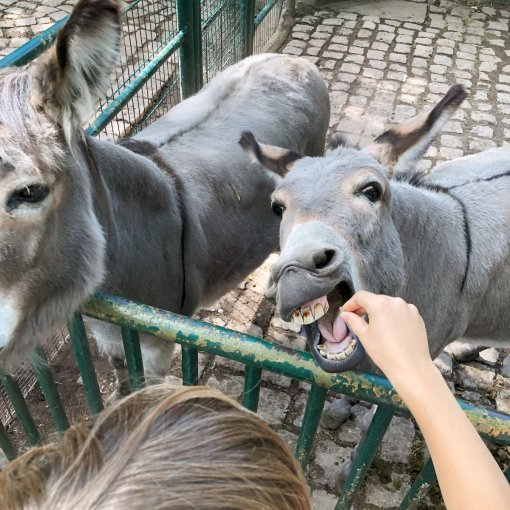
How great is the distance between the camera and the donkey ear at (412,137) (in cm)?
232

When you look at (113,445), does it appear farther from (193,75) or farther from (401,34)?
(401,34)

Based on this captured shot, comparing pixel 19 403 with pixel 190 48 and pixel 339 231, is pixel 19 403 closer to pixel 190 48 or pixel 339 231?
pixel 339 231

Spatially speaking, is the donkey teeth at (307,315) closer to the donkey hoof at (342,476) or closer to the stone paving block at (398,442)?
the donkey hoof at (342,476)

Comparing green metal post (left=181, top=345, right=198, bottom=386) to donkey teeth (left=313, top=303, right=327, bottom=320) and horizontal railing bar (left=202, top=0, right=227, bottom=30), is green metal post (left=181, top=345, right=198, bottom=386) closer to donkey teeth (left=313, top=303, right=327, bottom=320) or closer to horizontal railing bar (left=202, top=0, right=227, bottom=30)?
donkey teeth (left=313, top=303, right=327, bottom=320)

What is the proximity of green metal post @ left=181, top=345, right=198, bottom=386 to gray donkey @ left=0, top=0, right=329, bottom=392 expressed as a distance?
0.46m

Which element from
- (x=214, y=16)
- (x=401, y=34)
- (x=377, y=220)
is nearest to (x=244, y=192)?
(x=377, y=220)

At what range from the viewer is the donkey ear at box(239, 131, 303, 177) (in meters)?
2.62

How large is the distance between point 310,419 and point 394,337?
53 centimetres

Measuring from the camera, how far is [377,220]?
212 centimetres

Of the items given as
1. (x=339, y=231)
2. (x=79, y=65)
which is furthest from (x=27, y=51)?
(x=339, y=231)

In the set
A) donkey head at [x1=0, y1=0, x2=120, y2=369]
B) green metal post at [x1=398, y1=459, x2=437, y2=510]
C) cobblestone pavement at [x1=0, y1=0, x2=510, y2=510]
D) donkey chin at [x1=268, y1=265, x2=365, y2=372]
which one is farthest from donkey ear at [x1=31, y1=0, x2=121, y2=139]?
cobblestone pavement at [x1=0, y1=0, x2=510, y2=510]

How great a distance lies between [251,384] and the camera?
5.16ft

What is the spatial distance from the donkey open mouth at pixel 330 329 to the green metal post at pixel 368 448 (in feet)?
0.80

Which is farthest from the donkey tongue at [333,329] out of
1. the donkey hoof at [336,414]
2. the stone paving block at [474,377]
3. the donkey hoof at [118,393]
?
the stone paving block at [474,377]
